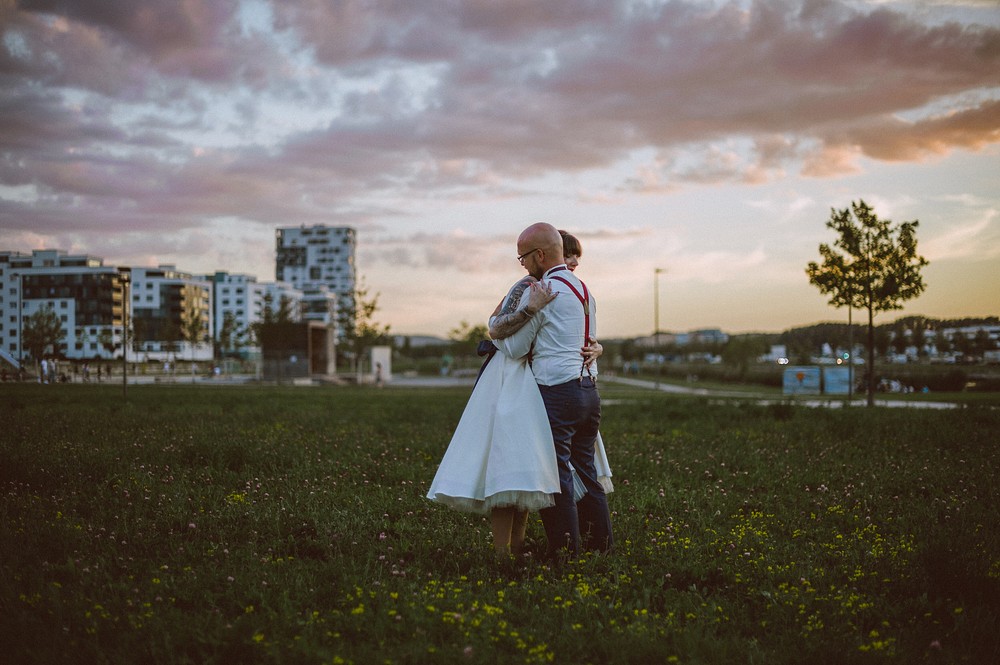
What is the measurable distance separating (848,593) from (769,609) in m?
0.67

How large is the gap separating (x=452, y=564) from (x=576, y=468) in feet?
3.57

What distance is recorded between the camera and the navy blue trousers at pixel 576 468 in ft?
15.9

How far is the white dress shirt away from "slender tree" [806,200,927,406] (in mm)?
26689

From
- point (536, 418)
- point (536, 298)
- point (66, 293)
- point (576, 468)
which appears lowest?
point (576, 468)

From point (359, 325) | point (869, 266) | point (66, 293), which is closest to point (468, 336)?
point (359, 325)

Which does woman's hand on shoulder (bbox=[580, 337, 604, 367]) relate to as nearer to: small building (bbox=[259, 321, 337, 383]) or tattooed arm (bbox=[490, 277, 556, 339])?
tattooed arm (bbox=[490, 277, 556, 339])

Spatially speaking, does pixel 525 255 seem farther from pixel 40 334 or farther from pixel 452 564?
pixel 40 334

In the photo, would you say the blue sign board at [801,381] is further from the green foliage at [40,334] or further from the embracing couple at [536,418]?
the green foliage at [40,334]

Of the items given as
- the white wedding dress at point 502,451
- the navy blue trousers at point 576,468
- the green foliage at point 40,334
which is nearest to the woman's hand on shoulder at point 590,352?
the navy blue trousers at point 576,468

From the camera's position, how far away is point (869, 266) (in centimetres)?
2844

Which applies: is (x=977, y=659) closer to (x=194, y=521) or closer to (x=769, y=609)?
(x=769, y=609)

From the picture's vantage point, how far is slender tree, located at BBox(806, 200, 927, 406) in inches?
1102

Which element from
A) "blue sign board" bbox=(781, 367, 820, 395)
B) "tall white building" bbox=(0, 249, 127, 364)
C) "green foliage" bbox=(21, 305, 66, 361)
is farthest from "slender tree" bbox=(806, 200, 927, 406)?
"tall white building" bbox=(0, 249, 127, 364)

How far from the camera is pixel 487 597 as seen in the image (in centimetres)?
424
